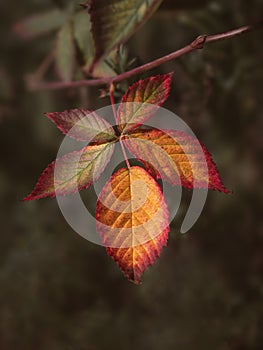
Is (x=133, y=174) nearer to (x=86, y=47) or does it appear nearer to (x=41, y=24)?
(x=86, y=47)

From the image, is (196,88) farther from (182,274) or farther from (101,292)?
(101,292)

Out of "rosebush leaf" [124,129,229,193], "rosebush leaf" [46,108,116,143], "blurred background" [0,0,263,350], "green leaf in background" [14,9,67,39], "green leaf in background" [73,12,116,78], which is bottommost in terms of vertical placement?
"blurred background" [0,0,263,350]

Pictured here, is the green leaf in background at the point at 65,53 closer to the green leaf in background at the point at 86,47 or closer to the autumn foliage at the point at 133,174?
the green leaf in background at the point at 86,47

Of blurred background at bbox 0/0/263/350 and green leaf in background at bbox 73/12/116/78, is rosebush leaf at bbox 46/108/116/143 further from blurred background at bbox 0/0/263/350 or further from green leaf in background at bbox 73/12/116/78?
blurred background at bbox 0/0/263/350

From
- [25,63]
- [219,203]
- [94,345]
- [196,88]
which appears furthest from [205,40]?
[25,63]

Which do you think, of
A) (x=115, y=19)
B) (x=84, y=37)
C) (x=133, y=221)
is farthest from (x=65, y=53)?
(x=133, y=221)

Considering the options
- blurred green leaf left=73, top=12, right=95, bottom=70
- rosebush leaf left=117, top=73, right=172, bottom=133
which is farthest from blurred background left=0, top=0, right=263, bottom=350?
rosebush leaf left=117, top=73, right=172, bottom=133
